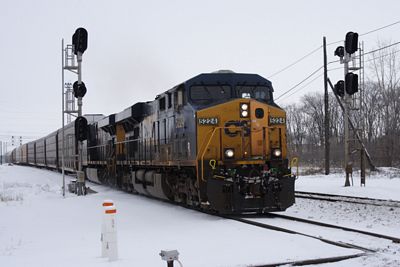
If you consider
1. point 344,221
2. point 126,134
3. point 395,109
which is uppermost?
point 395,109

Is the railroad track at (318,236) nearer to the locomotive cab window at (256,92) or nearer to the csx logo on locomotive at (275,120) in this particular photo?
the csx logo on locomotive at (275,120)

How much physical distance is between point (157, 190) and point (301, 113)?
274ft

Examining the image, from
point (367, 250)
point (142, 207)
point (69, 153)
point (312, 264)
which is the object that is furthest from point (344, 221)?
point (69, 153)

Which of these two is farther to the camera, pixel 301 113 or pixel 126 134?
pixel 301 113

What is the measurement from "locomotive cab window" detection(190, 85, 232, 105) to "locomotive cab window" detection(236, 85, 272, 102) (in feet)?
0.90

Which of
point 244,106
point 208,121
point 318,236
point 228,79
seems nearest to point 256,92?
point 228,79

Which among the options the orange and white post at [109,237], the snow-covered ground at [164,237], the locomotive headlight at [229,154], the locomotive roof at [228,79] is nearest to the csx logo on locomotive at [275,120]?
the locomotive roof at [228,79]

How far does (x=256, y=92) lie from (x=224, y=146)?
2061 millimetres

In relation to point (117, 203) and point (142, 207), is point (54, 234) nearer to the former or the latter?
point (142, 207)

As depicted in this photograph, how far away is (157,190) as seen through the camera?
1555 cm

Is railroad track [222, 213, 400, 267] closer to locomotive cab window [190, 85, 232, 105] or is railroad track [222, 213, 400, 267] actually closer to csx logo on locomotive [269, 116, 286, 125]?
csx logo on locomotive [269, 116, 286, 125]

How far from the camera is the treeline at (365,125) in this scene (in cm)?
3688

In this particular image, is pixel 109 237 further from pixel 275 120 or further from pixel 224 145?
pixel 275 120

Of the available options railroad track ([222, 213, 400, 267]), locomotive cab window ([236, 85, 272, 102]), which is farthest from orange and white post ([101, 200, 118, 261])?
locomotive cab window ([236, 85, 272, 102])
